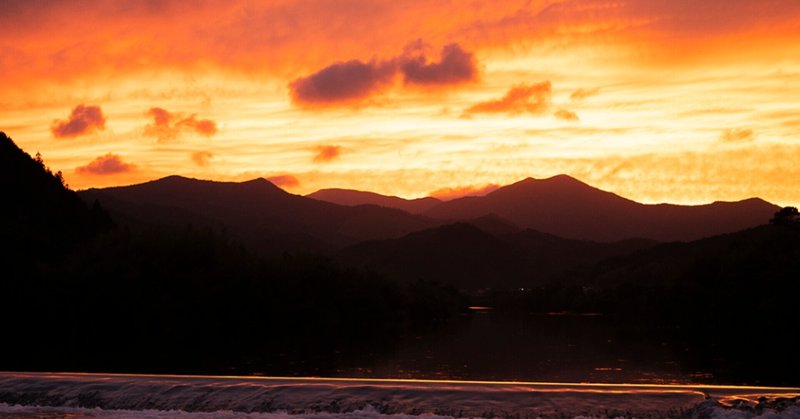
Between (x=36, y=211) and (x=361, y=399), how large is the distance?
7931 centimetres

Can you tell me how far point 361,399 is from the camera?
2519 cm

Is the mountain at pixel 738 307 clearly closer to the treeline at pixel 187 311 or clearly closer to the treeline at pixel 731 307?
the treeline at pixel 731 307

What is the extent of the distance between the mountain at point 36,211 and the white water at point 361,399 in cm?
5716

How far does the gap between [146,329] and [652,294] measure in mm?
72271

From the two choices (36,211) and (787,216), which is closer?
(36,211)

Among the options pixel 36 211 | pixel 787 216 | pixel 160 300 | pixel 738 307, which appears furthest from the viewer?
pixel 787 216

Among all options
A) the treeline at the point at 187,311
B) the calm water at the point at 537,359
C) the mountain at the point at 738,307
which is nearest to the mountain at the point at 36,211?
the treeline at the point at 187,311

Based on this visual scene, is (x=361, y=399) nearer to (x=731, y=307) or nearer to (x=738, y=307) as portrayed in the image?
(x=738, y=307)

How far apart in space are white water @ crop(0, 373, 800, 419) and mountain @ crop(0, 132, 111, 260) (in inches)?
2250

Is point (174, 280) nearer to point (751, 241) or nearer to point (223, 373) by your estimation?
point (223, 373)

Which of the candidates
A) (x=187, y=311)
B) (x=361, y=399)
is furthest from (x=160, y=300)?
(x=361, y=399)

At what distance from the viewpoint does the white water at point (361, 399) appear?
23.8 m

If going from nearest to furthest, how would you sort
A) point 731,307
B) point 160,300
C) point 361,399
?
point 361,399
point 160,300
point 731,307

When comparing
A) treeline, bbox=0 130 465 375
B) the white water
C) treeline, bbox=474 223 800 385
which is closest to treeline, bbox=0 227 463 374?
treeline, bbox=0 130 465 375
